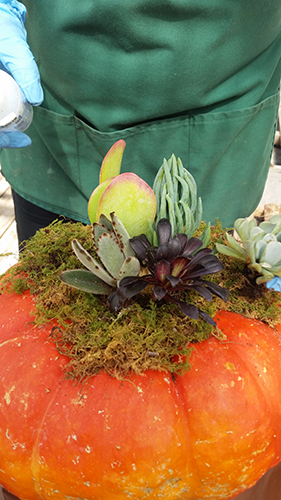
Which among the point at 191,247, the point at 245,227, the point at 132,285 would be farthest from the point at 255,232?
the point at 132,285

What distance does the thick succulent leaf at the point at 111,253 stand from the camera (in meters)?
0.61

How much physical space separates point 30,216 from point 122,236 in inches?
38.8

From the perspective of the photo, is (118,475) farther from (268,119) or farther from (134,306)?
(268,119)

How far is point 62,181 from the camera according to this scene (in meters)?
1.40

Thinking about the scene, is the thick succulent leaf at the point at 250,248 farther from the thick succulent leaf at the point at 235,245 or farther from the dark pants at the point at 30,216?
the dark pants at the point at 30,216

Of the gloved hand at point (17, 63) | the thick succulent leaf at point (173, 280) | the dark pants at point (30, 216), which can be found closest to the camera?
the thick succulent leaf at point (173, 280)

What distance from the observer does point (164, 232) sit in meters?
0.61

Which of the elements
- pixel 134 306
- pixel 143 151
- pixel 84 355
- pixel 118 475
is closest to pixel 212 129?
pixel 143 151

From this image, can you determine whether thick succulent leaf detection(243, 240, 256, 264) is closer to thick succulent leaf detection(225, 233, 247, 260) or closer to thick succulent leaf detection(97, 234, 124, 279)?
thick succulent leaf detection(225, 233, 247, 260)

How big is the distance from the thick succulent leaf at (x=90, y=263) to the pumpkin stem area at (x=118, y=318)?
6cm

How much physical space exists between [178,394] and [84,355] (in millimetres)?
160

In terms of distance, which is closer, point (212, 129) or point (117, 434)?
point (117, 434)

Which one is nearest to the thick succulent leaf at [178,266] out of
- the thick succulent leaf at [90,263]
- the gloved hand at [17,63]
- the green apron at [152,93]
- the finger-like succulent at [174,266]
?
the finger-like succulent at [174,266]

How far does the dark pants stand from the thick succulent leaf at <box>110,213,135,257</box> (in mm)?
856
